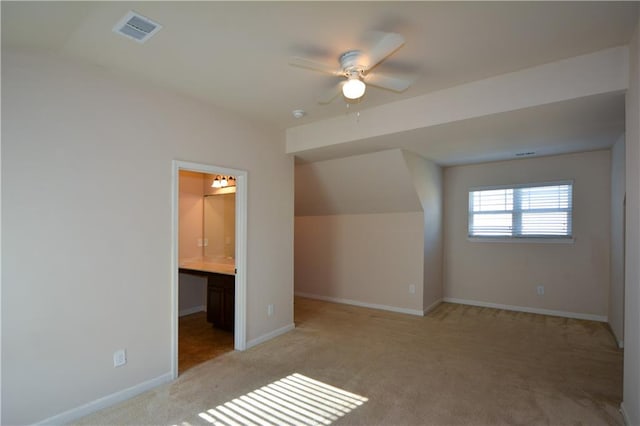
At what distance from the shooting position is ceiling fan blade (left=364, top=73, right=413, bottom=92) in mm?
2311

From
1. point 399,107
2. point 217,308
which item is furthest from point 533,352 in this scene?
point 217,308

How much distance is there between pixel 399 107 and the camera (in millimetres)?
3301

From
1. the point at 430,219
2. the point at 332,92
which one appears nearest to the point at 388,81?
the point at 332,92

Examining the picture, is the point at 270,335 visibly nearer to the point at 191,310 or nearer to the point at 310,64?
the point at 191,310

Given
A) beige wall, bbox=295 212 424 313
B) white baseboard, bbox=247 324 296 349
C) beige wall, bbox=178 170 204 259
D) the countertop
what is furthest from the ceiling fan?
beige wall, bbox=178 170 204 259

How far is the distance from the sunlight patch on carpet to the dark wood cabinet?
4.55 ft

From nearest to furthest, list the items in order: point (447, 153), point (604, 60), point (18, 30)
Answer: point (18, 30) < point (604, 60) < point (447, 153)

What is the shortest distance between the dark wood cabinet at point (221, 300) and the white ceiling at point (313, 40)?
2.15 m

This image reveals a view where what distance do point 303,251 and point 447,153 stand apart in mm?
3133

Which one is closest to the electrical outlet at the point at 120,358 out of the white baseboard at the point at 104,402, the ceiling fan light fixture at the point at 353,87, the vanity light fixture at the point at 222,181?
the white baseboard at the point at 104,402

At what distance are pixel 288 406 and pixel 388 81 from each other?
252 centimetres

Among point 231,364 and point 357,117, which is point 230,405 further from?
point 357,117

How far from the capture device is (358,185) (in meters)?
5.00

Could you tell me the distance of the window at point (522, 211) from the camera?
4.94 metres
